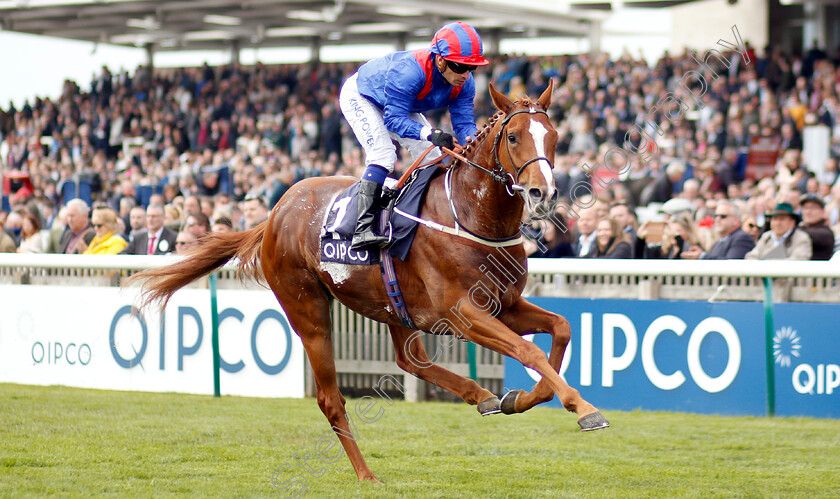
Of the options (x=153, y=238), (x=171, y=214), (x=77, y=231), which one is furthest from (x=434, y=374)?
(x=77, y=231)

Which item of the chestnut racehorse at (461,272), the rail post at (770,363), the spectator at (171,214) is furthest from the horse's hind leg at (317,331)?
the spectator at (171,214)

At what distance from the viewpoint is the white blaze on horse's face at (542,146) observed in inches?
149

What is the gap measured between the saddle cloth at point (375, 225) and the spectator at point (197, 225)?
3.47m

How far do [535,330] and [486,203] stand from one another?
0.60 metres

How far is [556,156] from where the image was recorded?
44.7ft

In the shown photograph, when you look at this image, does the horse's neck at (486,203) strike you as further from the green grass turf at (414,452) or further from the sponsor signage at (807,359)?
the sponsor signage at (807,359)

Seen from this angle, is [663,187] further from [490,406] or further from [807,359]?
[490,406]

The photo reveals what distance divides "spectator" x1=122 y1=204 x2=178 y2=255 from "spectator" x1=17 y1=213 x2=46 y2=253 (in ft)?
5.57

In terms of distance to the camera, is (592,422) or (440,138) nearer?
(592,422)

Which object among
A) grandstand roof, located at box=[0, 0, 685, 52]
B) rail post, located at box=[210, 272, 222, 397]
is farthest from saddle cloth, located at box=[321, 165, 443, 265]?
grandstand roof, located at box=[0, 0, 685, 52]

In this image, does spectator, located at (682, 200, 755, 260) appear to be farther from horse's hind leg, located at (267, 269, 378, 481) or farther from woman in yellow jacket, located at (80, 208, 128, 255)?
woman in yellow jacket, located at (80, 208, 128, 255)

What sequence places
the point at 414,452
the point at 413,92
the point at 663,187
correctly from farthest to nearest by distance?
the point at 663,187 → the point at 414,452 → the point at 413,92

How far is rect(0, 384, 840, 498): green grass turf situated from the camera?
4.47m

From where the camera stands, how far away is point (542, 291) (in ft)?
22.8
